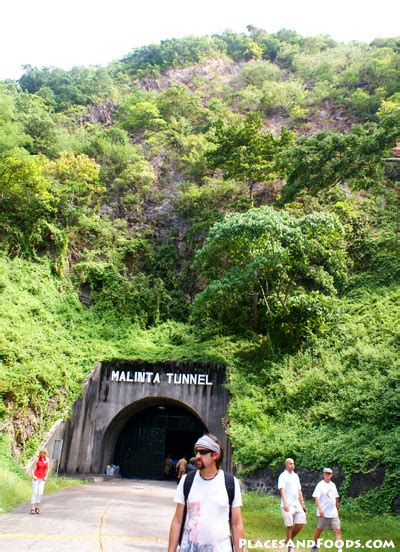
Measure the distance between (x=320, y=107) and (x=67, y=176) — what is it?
73.4 feet

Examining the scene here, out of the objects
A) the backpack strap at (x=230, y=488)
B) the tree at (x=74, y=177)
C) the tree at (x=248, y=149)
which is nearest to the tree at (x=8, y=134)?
the tree at (x=74, y=177)

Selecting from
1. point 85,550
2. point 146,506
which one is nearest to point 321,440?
point 146,506

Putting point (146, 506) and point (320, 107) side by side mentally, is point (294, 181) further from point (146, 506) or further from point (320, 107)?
point (320, 107)

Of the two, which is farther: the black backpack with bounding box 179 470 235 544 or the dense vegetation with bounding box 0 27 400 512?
the dense vegetation with bounding box 0 27 400 512

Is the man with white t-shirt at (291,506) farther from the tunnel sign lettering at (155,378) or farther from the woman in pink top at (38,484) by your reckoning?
the tunnel sign lettering at (155,378)

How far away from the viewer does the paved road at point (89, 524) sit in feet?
21.8

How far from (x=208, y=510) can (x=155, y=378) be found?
15756mm

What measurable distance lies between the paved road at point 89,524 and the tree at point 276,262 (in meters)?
7.84

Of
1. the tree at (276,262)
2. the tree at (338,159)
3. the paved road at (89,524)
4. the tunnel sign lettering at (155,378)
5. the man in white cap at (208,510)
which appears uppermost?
the tree at (338,159)

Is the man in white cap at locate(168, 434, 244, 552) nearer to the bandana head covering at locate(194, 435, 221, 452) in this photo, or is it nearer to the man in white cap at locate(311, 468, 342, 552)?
the bandana head covering at locate(194, 435, 221, 452)

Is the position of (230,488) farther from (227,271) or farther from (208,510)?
(227,271)

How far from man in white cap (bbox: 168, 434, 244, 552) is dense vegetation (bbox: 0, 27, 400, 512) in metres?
8.15

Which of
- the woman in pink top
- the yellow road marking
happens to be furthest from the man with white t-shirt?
the woman in pink top

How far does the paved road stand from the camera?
6.65 metres
